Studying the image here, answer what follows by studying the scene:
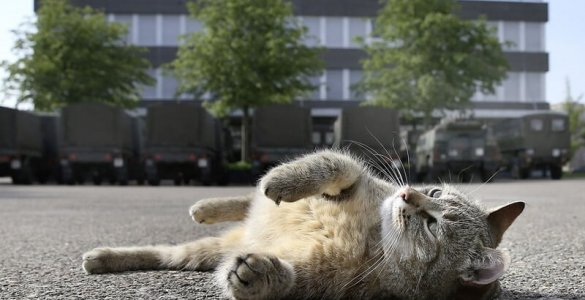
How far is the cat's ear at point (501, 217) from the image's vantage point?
111 inches

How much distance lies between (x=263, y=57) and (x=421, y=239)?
2322cm

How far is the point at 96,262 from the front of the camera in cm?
327

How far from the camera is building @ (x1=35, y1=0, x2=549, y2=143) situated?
135 ft

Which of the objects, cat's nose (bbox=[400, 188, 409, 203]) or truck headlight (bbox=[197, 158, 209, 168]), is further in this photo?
truck headlight (bbox=[197, 158, 209, 168])

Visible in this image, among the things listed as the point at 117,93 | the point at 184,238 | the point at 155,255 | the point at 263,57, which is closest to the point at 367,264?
the point at 155,255

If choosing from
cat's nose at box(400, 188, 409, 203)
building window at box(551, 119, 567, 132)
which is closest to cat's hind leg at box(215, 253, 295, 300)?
cat's nose at box(400, 188, 409, 203)

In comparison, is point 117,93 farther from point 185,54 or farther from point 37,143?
point 37,143

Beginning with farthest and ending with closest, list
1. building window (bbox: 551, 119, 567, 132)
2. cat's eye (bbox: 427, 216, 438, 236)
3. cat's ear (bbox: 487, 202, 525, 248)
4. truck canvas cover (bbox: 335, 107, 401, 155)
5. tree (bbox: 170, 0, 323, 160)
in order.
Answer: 1. building window (bbox: 551, 119, 567, 132)
2. tree (bbox: 170, 0, 323, 160)
3. truck canvas cover (bbox: 335, 107, 401, 155)
4. cat's ear (bbox: 487, 202, 525, 248)
5. cat's eye (bbox: 427, 216, 438, 236)

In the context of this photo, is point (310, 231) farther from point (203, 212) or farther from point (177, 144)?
point (177, 144)

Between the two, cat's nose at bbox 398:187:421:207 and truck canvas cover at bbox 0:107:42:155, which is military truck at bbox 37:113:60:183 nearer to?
truck canvas cover at bbox 0:107:42:155

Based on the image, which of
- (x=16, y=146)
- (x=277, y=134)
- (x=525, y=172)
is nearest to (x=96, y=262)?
(x=277, y=134)

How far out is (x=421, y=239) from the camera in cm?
266

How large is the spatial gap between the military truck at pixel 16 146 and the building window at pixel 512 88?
3265 cm

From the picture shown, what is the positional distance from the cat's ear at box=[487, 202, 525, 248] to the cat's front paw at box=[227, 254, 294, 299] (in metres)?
1.13
